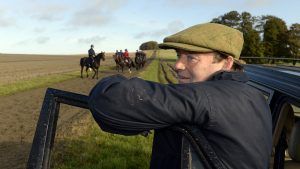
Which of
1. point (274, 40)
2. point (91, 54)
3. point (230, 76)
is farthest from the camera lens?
point (274, 40)

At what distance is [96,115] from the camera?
2047mm

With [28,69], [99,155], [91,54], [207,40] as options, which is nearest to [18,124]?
[99,155]

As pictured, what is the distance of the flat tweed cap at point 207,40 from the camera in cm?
231

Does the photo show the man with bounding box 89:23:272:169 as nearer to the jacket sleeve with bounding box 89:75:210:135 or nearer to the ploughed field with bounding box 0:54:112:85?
the jacket sleeve with bounding box 89:75:210:135

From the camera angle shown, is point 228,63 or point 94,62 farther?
point 94,62

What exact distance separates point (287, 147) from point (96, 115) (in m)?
2.33

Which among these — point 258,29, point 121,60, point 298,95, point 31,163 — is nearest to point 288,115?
point 298,95

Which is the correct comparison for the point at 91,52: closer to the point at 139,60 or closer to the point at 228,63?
the point at 139,60

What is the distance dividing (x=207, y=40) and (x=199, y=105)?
0.43 m

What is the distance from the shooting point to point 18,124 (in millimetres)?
13102

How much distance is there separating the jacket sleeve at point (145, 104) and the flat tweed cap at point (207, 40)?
0.33m

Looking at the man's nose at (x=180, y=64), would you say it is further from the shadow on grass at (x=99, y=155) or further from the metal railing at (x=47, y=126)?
A: the shadow on grass at (x=99, y=155)

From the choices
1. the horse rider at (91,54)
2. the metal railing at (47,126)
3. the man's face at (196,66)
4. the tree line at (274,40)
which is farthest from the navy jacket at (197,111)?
the tree line at (274,40)

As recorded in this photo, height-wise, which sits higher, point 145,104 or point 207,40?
point 207,40
